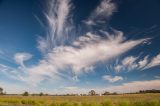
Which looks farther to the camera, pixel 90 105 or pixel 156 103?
pixel 90 105

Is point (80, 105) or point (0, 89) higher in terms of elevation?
point (0, 89)

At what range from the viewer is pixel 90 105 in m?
22.6

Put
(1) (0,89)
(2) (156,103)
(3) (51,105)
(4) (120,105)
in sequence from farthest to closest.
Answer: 1. (1) (0,89)
2. (3) (51,105)
3. (4) (120,105)
4. (2) (156,103)

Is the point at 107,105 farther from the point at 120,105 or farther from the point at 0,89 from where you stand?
the point at 0,89

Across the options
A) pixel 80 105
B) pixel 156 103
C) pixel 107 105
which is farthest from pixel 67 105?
pixel 156 103

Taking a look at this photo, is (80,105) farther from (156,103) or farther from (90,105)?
(156,103)

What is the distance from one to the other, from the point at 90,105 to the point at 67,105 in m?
2.31

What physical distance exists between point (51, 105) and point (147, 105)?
9746mm

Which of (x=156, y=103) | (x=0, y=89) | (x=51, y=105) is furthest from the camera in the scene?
(x=0, y=89)

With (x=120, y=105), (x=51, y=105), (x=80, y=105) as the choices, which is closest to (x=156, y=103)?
(x=120, y=105)

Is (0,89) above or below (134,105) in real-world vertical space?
above

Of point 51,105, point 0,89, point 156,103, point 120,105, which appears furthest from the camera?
point 0,89

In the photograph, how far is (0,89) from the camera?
429 feet

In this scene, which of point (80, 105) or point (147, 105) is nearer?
point (147, 105)
